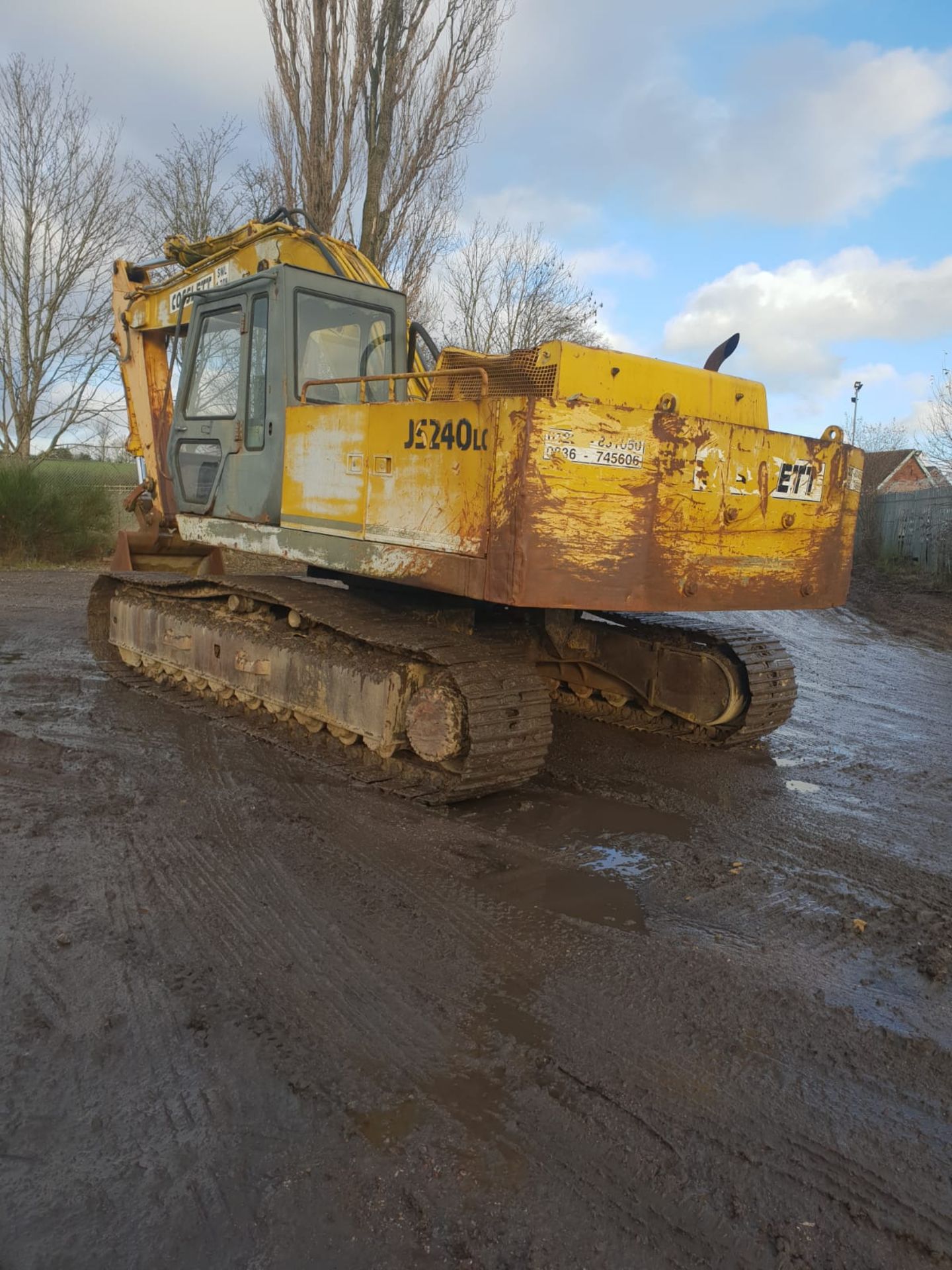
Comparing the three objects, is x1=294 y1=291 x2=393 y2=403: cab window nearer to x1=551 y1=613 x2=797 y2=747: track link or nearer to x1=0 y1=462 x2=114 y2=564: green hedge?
x1=551 y1=613 x2=797 y2=747: track link

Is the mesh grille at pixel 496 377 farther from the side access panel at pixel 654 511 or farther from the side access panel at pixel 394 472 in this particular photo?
the side access panel at pixel 654 511

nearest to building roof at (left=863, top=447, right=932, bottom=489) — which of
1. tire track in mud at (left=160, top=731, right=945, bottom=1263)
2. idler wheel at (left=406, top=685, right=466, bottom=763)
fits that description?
idler wheel at (left=406, top=685, right=466, bottom=763)

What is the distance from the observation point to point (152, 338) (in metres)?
7.61

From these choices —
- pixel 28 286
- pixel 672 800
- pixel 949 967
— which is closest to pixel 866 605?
pixel 672 800

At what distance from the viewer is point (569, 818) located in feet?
15.3

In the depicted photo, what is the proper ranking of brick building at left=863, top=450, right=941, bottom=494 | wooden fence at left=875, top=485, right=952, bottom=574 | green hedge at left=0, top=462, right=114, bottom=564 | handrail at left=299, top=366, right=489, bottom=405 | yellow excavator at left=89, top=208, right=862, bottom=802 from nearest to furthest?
yellow excavator at left=89, top=208, right=862, bottom=802 < handrail at left=299, top=366, right=489, bottom=405 < green hedge at left=0, top=462, right=114, bottom=564 < wooden fence at left=875, top=485, right=952, bottom=574 < brick building at left=863, top=450, right=941, bottom=494

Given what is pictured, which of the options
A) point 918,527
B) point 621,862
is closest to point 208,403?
point 621,862

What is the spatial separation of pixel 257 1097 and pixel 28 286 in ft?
63.8

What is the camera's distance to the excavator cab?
18.2 feet

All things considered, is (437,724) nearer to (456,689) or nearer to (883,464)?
(456,689)

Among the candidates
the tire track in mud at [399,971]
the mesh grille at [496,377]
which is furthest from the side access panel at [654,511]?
the tire track in mud at [399,971]

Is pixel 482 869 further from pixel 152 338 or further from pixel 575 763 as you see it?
pixel 152 338

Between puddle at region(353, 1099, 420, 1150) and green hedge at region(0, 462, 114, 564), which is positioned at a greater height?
green hedge at region(0, 462, 114, 564)

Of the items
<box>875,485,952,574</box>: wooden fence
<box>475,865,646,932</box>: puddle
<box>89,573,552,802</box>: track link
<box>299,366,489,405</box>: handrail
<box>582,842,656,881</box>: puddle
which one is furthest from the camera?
<box>875,485,952,574</box>: wooden fence
